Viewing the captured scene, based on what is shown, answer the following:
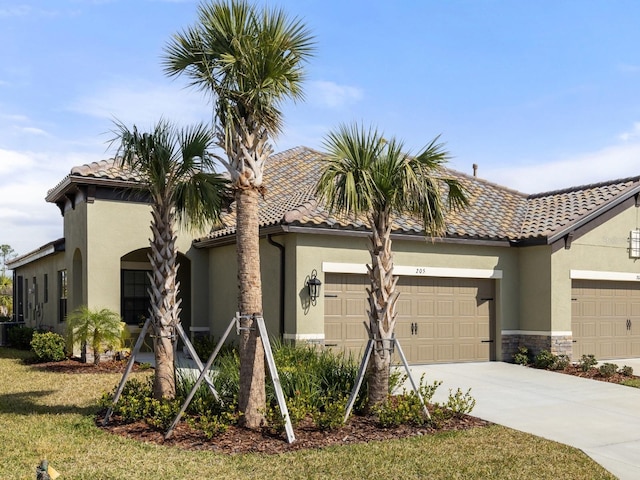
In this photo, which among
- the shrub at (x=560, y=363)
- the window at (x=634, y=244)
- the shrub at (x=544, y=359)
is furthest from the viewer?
the window at (x=634, y=244)

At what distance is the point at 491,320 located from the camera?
1730cm

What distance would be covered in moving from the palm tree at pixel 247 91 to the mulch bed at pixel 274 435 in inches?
18.4

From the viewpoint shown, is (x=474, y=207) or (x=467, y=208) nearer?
(x=467, y=208)

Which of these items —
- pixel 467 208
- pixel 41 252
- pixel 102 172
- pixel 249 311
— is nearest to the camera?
pixel 249 311

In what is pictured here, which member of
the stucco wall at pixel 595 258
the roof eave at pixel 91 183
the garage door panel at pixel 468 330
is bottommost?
the garage door panel at pixel 468 330

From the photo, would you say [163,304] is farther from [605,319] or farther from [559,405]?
[605,319]

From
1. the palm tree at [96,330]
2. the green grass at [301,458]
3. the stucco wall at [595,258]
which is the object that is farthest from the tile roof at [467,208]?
the green grass at [301,458]

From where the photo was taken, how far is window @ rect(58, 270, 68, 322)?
66.4ft

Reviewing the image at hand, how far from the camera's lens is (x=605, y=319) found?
18.0m

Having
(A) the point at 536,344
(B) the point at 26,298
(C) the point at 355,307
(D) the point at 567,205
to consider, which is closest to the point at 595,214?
(D) the point at 567,205

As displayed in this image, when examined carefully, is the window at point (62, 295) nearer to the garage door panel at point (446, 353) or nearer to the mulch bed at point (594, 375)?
the garage door panel at point (446, 353)

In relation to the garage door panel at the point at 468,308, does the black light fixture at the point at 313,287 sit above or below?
above

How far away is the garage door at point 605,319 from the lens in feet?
57.4

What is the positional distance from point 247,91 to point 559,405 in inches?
305
